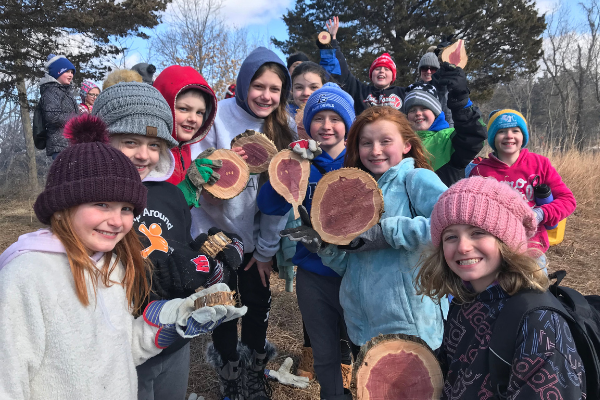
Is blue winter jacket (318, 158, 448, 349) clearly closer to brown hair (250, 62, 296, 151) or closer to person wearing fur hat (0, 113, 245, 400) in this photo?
person wearing fur hat (0, 113, 245, 400)

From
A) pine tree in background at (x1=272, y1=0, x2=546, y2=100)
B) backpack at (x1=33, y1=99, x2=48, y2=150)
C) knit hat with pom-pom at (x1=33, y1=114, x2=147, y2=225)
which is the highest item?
pine tree in background at (x1=272, y1=0, x2=546, y2=100)

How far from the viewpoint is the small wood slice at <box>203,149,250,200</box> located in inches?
77.8

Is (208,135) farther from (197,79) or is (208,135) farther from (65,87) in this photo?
(65,87)

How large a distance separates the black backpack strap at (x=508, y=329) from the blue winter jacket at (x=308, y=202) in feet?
3.09

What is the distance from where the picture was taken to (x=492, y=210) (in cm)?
119

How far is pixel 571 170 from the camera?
7789mm

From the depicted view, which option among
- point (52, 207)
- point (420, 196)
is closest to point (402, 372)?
point (420, 196)

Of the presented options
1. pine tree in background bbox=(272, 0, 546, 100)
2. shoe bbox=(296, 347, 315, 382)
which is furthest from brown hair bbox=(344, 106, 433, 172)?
pine tree in background bbox=(272, 0, 546, 100)

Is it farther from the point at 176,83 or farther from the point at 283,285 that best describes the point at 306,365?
the point at 176,83

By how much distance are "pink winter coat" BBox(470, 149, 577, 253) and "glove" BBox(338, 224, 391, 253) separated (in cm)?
204

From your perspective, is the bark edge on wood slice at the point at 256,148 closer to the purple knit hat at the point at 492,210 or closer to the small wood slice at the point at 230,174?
the small wood slice at the point at 230,174

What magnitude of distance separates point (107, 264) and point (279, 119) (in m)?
1.49

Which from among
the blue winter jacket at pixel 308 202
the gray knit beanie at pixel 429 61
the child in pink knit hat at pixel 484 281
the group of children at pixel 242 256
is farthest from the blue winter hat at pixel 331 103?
the gray knit beanie at pixel 429 61

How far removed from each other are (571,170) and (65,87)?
32.0ft
